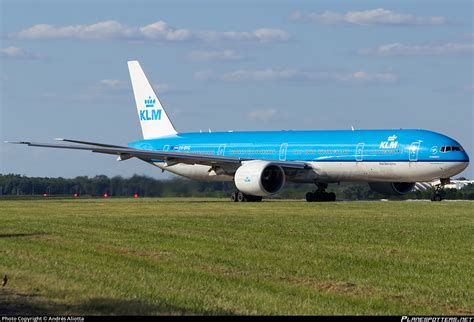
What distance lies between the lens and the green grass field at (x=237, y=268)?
12.5 meters

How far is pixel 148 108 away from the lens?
202 feet

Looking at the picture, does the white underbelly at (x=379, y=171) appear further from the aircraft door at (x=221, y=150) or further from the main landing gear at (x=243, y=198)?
the aircraft door at (x=221, y=150)

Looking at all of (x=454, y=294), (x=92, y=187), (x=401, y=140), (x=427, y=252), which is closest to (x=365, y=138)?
(x=401, y=140)

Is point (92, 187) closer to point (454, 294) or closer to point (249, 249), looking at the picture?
point (249, 249)

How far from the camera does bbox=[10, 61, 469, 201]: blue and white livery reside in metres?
46.0

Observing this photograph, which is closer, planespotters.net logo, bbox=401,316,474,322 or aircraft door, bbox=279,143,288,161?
planespotters.net logo, bbox=401,316,474,322

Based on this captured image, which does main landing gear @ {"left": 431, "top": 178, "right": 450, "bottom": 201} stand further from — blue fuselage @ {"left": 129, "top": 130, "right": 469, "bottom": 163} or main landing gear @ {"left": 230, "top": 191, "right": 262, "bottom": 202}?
main landing gear @ {"left": 230, "top": 191, "right": 262, "bottom": 202}

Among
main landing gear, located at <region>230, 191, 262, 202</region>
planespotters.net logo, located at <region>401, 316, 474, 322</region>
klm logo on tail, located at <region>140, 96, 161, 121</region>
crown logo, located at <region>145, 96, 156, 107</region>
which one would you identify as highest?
crown logo, located at <region>145, 96, 156, 107</region>

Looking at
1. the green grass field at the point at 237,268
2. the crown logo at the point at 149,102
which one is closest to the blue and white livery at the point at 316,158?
the crown logo at the point at 149,102

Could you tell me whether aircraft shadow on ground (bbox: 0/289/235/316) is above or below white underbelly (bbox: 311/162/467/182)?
below

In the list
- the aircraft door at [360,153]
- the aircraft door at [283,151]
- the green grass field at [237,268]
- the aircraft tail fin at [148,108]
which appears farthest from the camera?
the aircraft tail fin at [148,108]

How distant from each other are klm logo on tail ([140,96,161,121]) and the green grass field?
109ft

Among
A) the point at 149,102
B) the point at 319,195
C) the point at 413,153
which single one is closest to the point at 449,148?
the point at 413,153

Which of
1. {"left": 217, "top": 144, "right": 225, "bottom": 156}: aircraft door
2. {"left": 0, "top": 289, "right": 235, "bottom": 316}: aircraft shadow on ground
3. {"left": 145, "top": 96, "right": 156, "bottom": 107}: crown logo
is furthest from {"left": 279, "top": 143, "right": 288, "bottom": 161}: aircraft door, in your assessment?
{"left": 0, "top": 289, "right": 235, "bottom": 316}: aircraft shadow on ground
